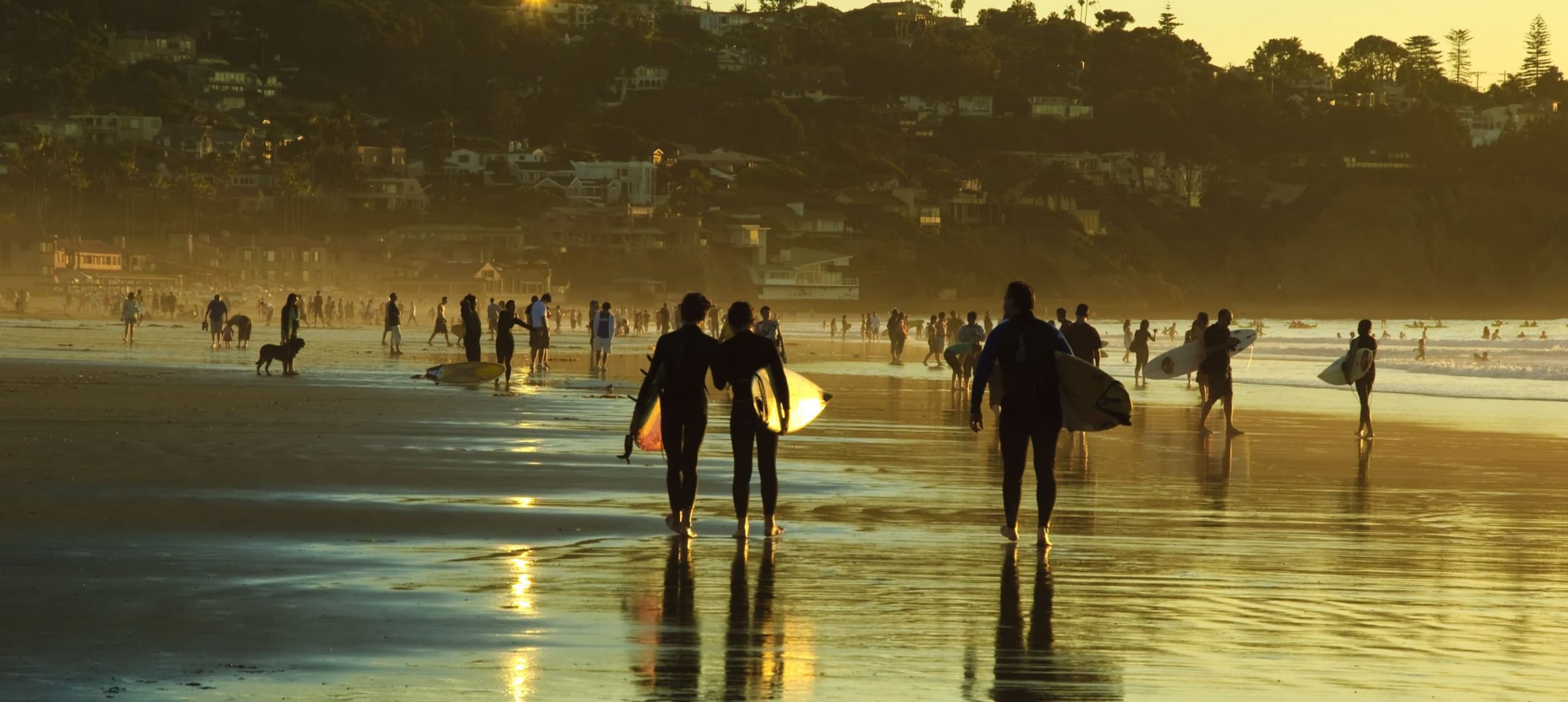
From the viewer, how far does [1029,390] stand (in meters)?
9.80

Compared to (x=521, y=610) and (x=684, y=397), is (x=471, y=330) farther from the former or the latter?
(x=521, y=610)

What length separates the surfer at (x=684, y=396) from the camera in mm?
10156

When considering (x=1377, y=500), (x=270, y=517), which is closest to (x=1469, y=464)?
(x=1377, y=500)

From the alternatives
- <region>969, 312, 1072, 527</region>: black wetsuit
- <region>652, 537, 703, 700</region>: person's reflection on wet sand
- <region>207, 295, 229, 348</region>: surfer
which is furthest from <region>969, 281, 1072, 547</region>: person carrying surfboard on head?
<region>207, 295, 229, 348</region>: surfer

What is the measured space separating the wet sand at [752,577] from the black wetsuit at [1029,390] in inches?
19.4

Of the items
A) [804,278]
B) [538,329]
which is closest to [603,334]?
[538,329]

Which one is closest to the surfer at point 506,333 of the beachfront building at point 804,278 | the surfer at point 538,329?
the surfer at point 538,329

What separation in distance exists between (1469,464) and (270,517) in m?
10.9

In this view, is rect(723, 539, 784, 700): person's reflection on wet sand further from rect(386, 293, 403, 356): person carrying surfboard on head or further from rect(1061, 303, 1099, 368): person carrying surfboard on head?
rect(386, 293, 403, 356): person carrying surfboard on head

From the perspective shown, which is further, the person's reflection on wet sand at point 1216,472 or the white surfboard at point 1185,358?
the white surfboard at point 1185,358

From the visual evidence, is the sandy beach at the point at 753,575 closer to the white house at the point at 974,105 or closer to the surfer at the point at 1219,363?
the surfer at the point at 1219,363

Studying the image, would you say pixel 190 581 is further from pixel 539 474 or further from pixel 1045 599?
pixel 539 474

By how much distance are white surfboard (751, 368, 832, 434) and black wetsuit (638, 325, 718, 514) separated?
30cm

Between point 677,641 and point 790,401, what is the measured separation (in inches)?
144
